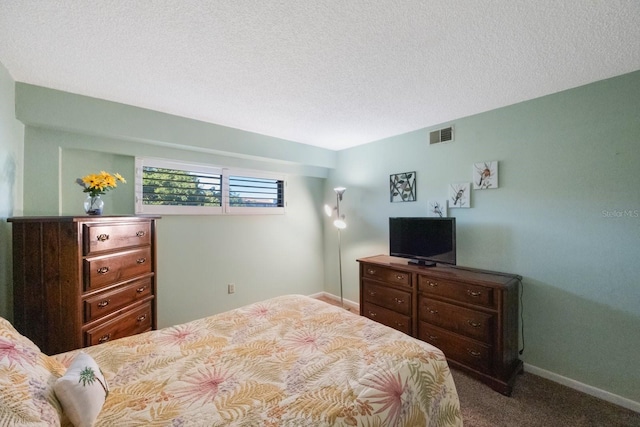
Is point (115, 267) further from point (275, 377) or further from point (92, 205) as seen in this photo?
point (275, 377)

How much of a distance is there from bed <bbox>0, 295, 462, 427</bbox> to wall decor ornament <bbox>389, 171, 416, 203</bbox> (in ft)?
6.47

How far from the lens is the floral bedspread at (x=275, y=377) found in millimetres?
915

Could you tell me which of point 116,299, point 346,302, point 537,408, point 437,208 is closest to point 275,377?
point 116,299

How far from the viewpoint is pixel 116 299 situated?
78.4 inches

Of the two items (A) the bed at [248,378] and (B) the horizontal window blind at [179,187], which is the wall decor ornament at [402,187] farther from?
(B) the horizontal window blind at [179,187]

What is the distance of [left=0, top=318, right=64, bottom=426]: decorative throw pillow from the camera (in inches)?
25.9

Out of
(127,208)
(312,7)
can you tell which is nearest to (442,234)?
(312,7)

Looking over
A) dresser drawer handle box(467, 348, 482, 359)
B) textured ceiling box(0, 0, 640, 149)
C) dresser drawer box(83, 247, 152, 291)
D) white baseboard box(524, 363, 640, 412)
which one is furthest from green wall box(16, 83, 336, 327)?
white baseboard box(524, 363, 640, 412)

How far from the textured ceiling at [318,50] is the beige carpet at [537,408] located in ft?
7.94

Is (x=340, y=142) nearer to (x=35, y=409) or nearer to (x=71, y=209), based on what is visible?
(x=71, y=209)

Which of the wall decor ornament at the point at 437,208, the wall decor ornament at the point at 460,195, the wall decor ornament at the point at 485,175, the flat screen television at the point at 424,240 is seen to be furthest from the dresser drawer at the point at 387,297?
the wall decor ornament at the point at 485,175

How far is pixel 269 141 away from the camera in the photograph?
3377mm

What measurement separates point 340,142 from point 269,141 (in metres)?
1.01

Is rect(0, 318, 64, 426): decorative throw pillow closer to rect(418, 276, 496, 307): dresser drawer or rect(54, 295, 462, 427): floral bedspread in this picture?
rect(54, 295, 462, 427): floral bedspread
